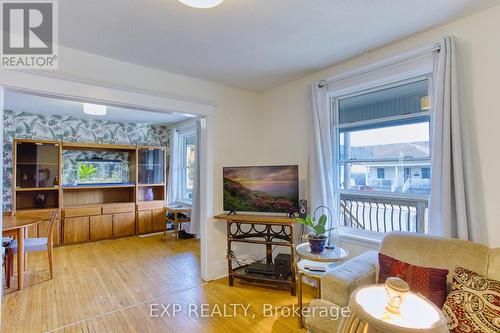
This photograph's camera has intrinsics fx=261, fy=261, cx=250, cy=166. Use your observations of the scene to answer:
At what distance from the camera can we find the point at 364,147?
9.05 feet

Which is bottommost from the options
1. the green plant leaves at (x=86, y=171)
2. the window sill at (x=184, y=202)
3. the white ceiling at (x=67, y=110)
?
the window sill at (x=184, y=202)

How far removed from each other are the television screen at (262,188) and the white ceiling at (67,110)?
117 centimetres

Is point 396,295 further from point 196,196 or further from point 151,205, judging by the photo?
point 151,205

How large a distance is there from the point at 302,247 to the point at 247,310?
0.81m

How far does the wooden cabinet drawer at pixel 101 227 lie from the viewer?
196 inches

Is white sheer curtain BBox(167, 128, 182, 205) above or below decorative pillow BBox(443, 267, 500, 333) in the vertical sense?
above

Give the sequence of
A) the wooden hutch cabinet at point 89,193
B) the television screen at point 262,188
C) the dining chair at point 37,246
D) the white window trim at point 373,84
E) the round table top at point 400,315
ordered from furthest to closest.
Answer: the wooden hutch cabinet at point 89,193
the dining chair at point 37,246
the television screen at point 262,188
the white window trim at point 373,84
the round table top at point 400,315

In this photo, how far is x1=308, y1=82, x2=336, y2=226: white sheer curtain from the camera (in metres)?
2.84

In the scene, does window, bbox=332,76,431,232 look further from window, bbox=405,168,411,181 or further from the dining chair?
the dining chair

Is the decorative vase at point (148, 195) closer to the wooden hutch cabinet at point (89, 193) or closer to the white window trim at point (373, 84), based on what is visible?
the wooden hutch cabinet at point (89, 193)

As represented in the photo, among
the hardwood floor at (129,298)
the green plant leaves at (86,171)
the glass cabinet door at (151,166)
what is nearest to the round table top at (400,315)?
the hardwood floor at (129,298)

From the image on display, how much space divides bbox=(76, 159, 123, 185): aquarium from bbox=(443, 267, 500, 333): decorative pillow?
5828mm

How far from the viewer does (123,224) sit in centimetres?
529

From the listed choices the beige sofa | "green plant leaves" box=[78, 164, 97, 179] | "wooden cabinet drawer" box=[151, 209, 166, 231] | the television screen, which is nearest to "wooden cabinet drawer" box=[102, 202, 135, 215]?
"wooden cabinet drawer" box=[151, 209, 166, 231]
